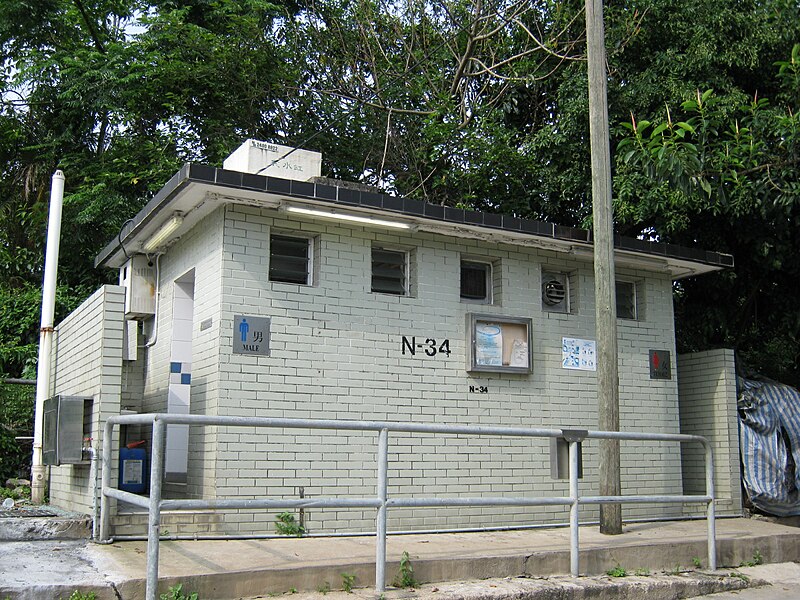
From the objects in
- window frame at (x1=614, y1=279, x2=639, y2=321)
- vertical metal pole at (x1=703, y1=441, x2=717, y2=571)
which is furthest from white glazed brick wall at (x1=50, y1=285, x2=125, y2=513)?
window frame at (x1=614, y1=279, x2=639, y2=321)

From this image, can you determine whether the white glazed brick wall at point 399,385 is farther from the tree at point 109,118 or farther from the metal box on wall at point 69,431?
the tree at point 109,118

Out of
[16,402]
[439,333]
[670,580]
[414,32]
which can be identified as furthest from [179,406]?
[414,32]

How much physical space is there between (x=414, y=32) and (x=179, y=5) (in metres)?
7.02

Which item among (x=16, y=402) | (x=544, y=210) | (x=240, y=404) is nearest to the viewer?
(x=240, y=404)

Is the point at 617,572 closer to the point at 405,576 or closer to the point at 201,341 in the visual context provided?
the point at 405,576

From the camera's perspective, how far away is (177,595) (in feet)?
17.8

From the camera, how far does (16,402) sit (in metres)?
12.6

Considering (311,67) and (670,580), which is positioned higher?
(311,67)

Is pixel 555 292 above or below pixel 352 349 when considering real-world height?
above

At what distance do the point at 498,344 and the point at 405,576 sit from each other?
13.2 feet

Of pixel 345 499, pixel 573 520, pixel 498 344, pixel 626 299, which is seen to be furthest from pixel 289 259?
pixel 626 299

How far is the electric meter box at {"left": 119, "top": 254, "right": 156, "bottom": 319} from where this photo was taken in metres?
10.7

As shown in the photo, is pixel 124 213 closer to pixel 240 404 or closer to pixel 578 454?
pixel 240 404

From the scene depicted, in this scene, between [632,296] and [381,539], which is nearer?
[381,539]
